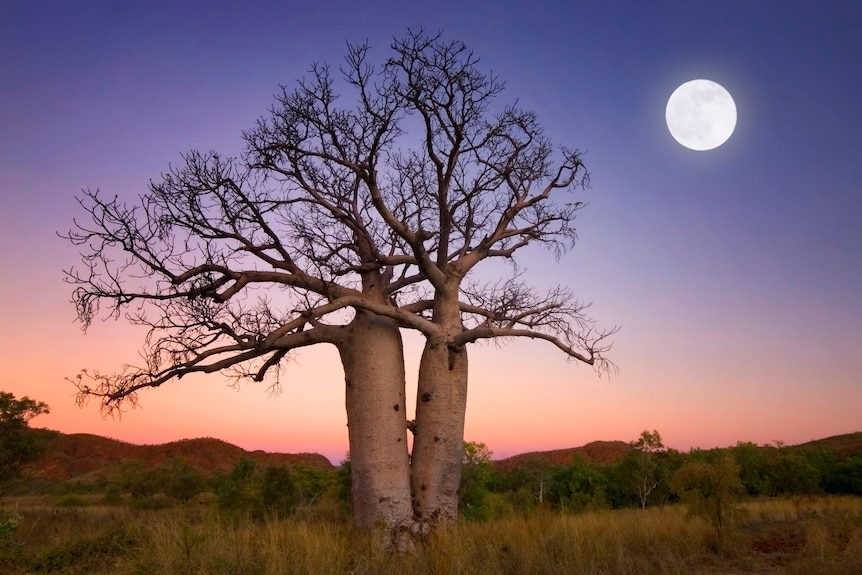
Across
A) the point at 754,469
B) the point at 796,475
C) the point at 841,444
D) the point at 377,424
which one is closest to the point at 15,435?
the point at 377,424

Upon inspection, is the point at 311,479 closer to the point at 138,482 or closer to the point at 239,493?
the point at 239,493

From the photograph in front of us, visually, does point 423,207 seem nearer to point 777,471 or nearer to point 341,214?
point 341,214

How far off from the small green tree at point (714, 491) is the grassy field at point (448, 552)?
31 centimetres

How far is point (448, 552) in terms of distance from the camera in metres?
5.29

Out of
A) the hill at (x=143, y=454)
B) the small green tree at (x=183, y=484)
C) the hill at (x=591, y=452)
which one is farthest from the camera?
the hill at (x=591, y=452)

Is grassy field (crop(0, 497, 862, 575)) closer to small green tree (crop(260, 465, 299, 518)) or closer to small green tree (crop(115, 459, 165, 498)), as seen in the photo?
small green tree (crop(260, 465, 299, 518))

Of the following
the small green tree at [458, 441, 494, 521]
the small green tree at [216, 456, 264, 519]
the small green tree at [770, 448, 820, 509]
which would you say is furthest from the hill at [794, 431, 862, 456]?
the small green tree at [216, 456, 264, 519]

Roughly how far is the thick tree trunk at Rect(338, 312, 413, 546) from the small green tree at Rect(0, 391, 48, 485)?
44.9 ft

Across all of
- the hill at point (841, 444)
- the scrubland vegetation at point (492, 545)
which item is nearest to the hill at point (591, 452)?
the hill at point (841, 444)

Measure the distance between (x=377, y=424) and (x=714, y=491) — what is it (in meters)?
4.43

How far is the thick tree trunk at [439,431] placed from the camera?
6.87m

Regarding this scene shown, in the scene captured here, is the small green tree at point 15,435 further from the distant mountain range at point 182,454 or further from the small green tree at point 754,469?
the distant mountain range at point 182,454

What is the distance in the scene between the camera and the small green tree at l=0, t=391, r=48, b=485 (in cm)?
1608

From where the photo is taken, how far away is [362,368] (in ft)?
23.0
